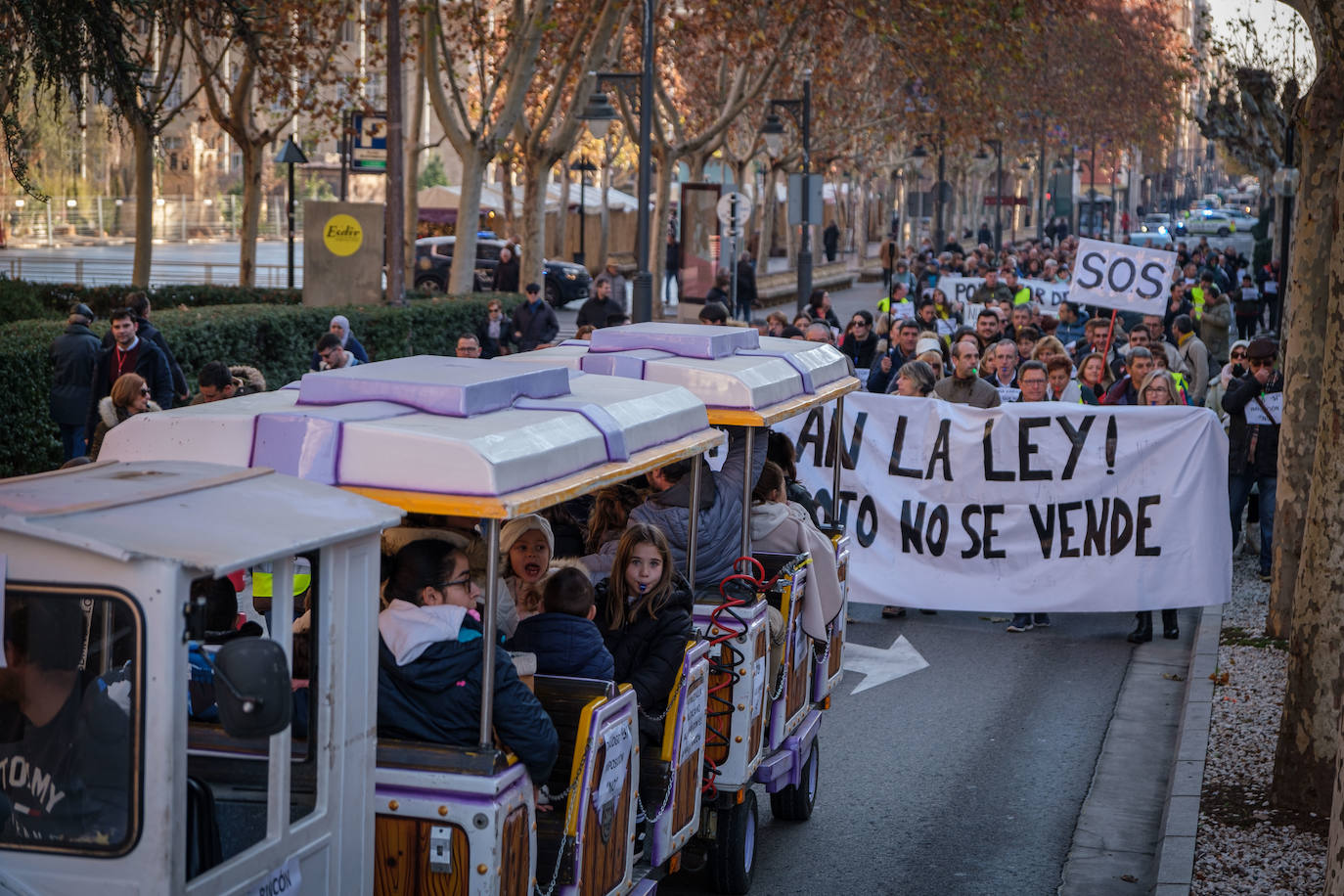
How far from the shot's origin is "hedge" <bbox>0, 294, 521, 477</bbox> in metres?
16.1

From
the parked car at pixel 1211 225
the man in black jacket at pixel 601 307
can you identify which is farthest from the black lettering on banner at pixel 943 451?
the parked car at pixel 1211 225

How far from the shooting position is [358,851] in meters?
4.65

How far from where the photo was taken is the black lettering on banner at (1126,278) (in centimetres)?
1814

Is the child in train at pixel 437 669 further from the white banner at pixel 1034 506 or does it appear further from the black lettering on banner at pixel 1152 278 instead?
the black lettering on banner at pixel 1152 278

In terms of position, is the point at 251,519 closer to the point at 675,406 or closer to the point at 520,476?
the point at 520,476

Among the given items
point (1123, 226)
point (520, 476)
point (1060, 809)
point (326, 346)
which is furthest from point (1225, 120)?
point (1123, 226)

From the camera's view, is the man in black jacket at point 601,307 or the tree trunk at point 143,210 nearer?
the man in black jacket at point 601,307

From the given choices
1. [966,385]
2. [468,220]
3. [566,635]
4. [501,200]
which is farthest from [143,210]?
[501,200]

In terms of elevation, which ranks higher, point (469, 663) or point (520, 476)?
point (520, 476)

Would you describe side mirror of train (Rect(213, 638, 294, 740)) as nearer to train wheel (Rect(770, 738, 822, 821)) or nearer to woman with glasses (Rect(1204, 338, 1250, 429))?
train wheel (Rect(770, 738, 822, 821))

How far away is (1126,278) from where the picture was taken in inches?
716

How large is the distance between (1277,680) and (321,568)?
25.6 ft

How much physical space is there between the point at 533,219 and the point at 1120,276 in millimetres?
15019

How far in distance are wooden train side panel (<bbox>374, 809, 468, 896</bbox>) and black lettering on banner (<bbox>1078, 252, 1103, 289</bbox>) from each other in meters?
14.5
